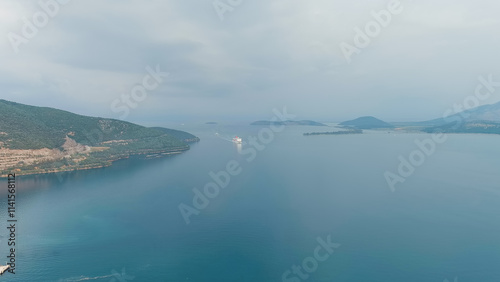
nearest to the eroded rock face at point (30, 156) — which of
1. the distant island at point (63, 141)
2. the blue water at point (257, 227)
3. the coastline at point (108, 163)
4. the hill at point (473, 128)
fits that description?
the distant island at point (63, 141)

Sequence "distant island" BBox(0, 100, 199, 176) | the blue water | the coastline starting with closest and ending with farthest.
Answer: the blue water < the coastline < "distant island" BBox(0, 100, 199, 176)

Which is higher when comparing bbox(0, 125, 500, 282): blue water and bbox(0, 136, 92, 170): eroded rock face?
bbox(0, 136, 92, 170): eroded rock face

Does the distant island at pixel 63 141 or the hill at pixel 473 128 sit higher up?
the hill at pixel 473 128

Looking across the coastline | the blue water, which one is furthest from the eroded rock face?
the blue water

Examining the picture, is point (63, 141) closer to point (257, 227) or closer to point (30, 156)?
point (30, 156)

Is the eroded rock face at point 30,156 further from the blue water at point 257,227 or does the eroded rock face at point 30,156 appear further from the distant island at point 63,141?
the blue water at point 257,227

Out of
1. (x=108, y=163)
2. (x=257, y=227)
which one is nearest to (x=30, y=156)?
(x=108, y=163)

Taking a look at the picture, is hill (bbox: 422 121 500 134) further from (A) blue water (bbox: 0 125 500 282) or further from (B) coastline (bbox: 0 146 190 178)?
(B) coastline (bbox: 0 146 190 178)
